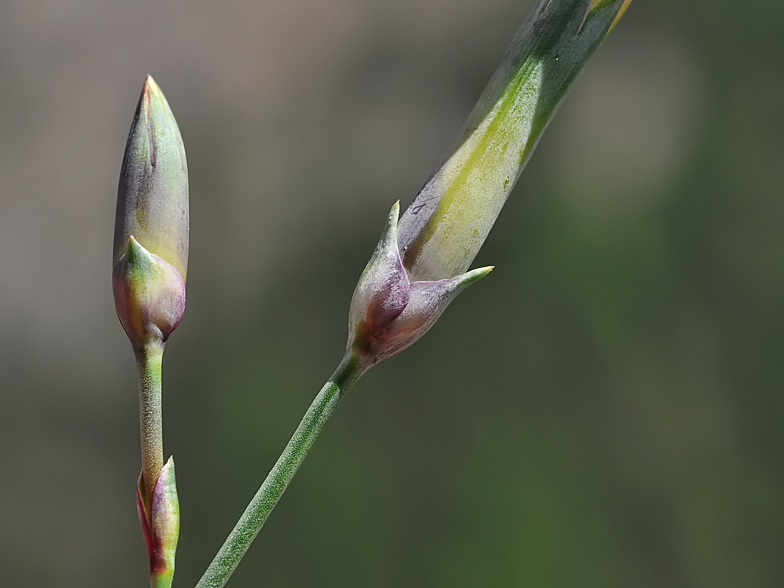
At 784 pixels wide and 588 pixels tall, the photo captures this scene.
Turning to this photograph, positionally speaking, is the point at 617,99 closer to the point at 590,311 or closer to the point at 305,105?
the point at 590,311

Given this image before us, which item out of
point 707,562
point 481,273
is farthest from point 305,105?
point 481,273

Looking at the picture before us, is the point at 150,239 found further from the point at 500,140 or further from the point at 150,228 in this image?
the point at 500,140

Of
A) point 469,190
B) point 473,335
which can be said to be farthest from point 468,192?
point 473,335

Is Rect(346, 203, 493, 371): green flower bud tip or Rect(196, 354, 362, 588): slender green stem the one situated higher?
Rect(346, 203, 493, 371): green flower bud tip

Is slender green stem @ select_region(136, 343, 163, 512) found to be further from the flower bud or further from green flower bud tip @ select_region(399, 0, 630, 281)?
green flower bud tip @ select_region(399, 0, 630, 281)

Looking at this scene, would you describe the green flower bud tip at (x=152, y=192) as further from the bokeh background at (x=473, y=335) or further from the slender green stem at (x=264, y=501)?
the bokeh background at (x=473, y=335)

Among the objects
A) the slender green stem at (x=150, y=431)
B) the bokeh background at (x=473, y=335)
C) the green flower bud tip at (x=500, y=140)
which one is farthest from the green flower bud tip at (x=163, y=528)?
the bokeh background at (x=473, y=335)

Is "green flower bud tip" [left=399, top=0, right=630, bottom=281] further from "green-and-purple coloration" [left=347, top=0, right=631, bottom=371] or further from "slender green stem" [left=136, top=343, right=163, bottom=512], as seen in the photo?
"slender green stem" [left=136, top=343, right=163, bottom=512]

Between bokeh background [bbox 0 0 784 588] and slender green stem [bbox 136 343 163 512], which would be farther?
bokeh background [bbox 0 0 784 588]

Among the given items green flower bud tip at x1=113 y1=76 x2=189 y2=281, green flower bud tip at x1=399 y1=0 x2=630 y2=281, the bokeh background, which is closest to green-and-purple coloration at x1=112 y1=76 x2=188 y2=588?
green flower bud tip at x1=113 y1=76 x2=189 y2=281
